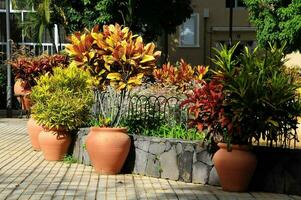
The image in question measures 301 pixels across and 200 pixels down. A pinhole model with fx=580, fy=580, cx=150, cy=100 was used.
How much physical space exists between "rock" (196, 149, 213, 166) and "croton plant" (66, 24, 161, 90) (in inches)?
60.0

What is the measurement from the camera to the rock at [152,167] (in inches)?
359

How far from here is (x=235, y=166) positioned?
794 cm

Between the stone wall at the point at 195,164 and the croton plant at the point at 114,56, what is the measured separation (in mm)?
1005

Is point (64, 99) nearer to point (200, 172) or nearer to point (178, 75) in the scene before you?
point (200, 172)

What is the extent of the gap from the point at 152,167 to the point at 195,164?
80 cm

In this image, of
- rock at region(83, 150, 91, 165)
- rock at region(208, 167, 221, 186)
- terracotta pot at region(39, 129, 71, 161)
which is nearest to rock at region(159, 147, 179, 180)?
rock at region(208, 167, 221, 186)

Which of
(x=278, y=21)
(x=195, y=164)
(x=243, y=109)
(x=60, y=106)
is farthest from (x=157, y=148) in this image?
(x=278, y=21)

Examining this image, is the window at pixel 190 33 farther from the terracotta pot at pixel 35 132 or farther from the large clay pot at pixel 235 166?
the large clay pot at pixel 235 166

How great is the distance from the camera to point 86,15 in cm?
2056

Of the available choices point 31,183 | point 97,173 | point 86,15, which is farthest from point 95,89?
point 86,15

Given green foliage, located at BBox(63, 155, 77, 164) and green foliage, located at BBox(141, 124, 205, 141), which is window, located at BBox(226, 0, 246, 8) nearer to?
green foliage, located at BBox(63, 155, 77, 164)

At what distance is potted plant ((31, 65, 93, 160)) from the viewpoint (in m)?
10.4

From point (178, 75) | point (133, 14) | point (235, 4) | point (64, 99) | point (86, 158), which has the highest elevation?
point (235, 4)

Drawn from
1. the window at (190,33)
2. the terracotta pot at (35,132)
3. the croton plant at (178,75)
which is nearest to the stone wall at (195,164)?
the terracotta pot at (35,132)
